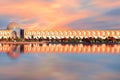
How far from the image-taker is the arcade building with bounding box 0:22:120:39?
162 ft

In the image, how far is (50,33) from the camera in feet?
167

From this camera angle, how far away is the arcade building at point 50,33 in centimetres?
4928

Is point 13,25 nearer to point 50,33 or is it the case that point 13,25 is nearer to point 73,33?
point 50,33

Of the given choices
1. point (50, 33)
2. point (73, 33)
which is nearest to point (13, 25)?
point (50, 33)

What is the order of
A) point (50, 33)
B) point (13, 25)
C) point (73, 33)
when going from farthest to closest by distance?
point (50, 33) < point (73, 33) < point (13, 25)

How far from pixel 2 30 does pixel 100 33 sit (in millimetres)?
15311

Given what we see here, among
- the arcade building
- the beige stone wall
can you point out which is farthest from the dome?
the beige stone wall

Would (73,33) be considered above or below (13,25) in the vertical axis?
below

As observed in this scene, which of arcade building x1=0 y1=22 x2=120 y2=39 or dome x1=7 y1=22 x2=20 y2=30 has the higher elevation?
dome x1=7 y1=22 x2=20 y2=30

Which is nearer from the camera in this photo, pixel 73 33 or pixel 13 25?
Result: pixel 13 25

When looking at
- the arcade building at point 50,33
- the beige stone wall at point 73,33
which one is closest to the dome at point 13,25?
the arcade building at point 50,33

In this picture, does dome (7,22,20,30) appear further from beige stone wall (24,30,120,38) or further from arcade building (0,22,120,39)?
beige stone wall (24,30,120,38)

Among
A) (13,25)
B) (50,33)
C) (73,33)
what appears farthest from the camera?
(50,33)

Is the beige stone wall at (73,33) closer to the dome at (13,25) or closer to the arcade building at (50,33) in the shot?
the arcade building at (50,33)
